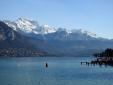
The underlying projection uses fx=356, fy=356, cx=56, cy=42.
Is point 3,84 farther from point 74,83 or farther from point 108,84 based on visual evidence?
point 108,84

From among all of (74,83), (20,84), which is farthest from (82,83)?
(20,84)

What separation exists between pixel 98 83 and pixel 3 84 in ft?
81.6

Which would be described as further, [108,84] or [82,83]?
[82,83]

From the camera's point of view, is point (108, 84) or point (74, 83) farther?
point (74, 83)

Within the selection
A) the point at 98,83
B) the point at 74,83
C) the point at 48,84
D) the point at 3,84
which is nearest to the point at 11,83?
the point at 3,84

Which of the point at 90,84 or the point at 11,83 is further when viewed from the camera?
the point at 11,83

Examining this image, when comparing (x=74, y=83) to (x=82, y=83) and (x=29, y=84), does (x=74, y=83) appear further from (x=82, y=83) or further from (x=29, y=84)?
(x=29, y=84)

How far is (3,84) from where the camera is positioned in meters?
93.8

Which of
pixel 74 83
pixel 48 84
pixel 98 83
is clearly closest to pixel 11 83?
pixel 48 84

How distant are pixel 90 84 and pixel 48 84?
11.2m

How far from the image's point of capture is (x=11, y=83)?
96.9 meters

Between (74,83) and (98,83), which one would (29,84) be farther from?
(98,83)

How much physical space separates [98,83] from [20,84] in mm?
20420

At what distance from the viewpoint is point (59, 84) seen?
9288 centimetres
